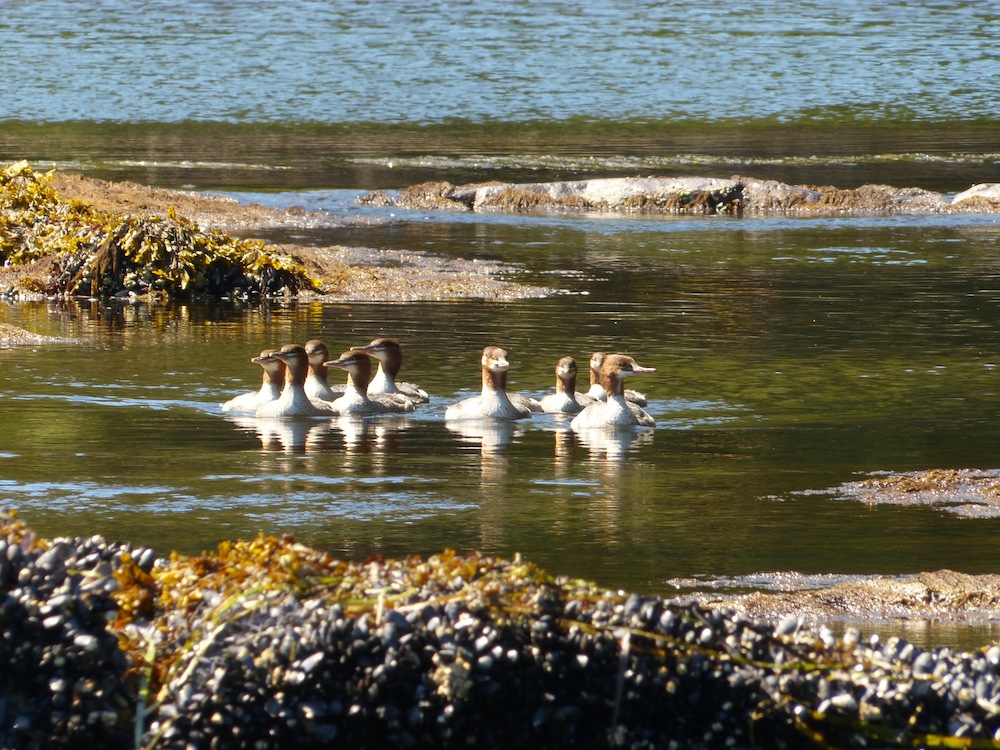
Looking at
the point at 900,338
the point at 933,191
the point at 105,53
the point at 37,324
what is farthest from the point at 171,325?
the point at 105,53

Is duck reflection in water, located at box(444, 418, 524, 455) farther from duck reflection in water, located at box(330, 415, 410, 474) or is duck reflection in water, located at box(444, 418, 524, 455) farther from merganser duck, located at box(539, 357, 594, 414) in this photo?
merganser duck, located at box(539, 357, 594, 414)

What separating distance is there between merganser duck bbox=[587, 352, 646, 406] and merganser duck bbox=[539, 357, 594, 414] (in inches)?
4.1

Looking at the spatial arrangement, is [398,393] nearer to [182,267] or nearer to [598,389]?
[598,389]

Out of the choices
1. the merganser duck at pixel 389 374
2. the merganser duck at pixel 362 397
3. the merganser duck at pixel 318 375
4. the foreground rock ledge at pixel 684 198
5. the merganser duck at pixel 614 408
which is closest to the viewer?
the merganser duck at pixel 614 408

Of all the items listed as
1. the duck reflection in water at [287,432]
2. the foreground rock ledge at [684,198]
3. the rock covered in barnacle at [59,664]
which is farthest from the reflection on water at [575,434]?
the foreground rock ledge at [684,198]

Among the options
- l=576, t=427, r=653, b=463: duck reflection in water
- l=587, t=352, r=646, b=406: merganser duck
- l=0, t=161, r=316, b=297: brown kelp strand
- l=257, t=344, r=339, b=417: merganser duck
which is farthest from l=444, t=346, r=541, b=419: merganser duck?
l=0, t=161, r=316, b=297: brown kelp strand

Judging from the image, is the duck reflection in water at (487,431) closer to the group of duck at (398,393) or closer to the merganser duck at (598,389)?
the group of duck at (398,393)

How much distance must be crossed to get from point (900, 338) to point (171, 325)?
649 centimetres

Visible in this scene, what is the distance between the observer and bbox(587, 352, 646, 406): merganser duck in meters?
12.9

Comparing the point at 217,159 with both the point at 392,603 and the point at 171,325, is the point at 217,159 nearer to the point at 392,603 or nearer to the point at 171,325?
the point at 171,325

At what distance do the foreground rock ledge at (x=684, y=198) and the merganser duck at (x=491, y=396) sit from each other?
15.1 m

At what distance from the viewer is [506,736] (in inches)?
221

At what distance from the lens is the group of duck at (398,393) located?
1213 centimetres

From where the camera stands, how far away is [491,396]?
12164 mm
